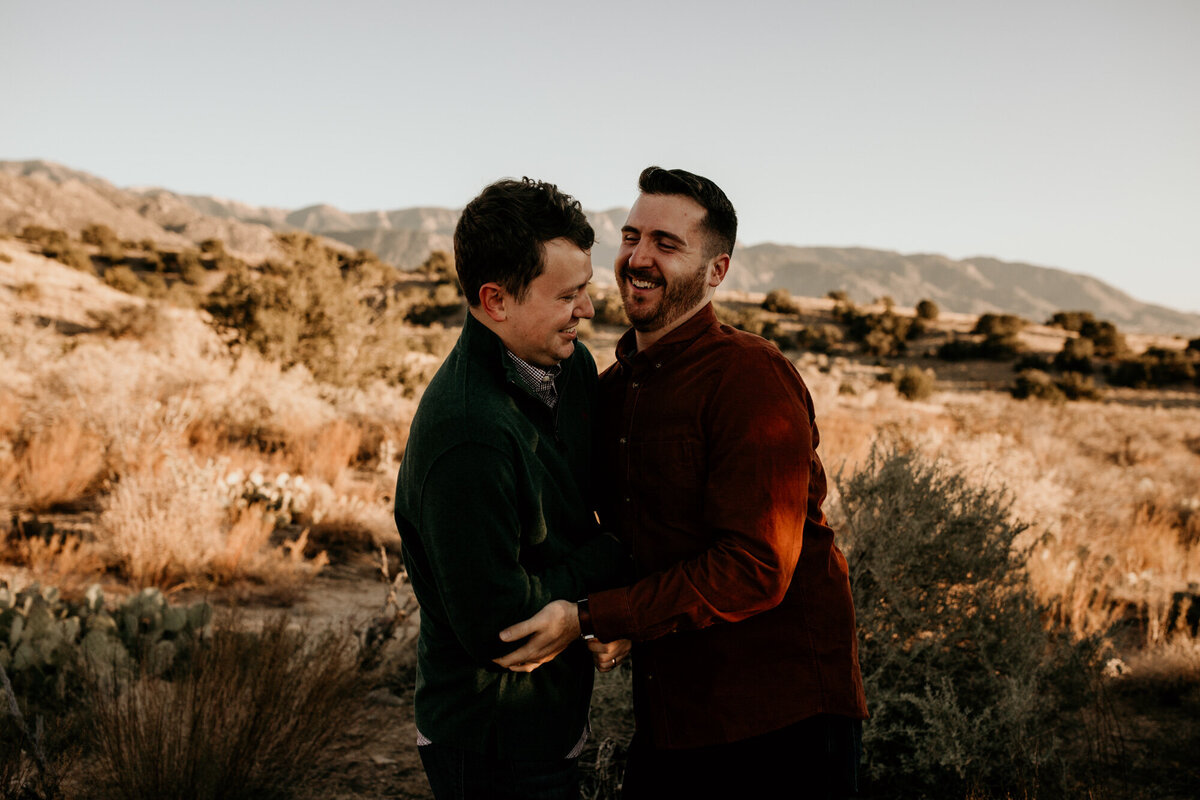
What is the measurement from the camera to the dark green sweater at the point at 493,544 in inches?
60.6

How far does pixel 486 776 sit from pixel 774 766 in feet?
2.54

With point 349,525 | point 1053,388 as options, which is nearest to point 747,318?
point 1053,388

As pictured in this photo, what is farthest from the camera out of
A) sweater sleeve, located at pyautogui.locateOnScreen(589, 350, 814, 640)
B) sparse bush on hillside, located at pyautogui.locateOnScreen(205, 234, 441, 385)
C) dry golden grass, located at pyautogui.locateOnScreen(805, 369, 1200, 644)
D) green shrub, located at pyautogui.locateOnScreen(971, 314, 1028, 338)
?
green shrub, located at pyautogui.locateOnScreen(971, 314, 1028, 338)

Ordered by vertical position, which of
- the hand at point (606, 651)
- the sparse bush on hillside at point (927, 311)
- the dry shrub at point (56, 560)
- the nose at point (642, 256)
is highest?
the sparse bush on hillside at point (927, 311)

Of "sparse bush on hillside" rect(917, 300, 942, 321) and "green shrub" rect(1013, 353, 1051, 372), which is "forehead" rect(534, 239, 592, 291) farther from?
"sparse bush on hillside" rect(917, 300, 942, 321)

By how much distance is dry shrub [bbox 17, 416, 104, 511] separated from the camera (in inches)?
244

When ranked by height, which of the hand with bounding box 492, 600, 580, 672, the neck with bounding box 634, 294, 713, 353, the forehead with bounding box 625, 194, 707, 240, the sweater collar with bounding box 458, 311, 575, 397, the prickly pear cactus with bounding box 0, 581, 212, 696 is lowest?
the prickly pear cactus with bounding box 0, 581, 212, 696

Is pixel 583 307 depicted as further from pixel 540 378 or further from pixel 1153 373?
pixel 1153 373

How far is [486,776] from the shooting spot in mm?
1722

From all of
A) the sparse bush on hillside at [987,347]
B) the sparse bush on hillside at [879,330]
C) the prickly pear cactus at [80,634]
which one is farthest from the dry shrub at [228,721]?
the sparse bush on hillside at [987,347]

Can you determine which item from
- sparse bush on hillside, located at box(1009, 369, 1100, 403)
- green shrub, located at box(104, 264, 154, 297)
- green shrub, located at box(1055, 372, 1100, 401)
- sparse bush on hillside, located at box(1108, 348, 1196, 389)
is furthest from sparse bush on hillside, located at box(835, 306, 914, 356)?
green shrub, located at box(104, 264, 154, 297)

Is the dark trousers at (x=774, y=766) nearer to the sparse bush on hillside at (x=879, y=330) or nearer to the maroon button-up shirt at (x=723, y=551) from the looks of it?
the maroon button-up shirt at (x=723, y=551)

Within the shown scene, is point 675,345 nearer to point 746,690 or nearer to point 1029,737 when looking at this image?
point 746,690

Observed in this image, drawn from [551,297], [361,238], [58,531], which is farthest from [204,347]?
[361,238]
